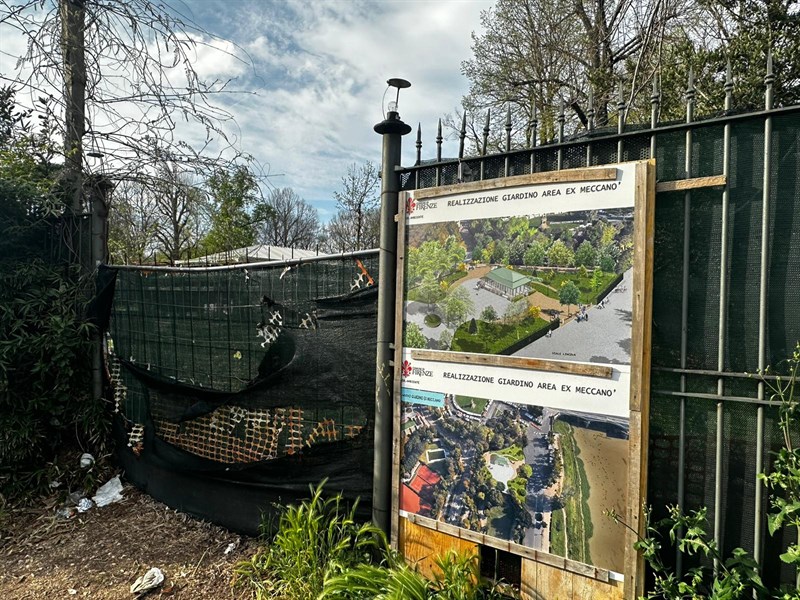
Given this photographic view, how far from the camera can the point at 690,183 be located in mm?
2102

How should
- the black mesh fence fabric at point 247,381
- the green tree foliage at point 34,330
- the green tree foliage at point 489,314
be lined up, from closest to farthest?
the green tree foliage at point 489,314 → the black mesh fence fabric at point 247,381 → the green tree foliage at point 34,330

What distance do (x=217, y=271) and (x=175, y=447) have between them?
1.42 meters

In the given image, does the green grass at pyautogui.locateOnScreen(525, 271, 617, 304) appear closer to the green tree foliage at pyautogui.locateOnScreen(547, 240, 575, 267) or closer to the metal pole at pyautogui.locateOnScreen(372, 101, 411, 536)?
the green tree foliage at pyautogui.locateOnScreen(547, 240, 575, 267)

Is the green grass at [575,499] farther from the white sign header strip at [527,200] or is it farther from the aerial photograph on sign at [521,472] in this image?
the white sign header strip at [527,200]

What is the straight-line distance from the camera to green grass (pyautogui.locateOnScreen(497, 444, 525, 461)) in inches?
94.4

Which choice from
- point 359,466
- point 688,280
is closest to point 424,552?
point 359,466

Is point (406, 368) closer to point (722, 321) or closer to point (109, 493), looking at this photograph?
point (722, 321)

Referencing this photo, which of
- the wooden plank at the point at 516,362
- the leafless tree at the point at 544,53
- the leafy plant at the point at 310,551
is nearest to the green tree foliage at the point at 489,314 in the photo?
the wooden plank at the point at 516,362

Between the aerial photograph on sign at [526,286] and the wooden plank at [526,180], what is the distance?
16cm

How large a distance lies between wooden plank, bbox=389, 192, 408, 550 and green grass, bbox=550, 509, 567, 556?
880 millimetres

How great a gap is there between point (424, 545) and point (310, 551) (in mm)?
665

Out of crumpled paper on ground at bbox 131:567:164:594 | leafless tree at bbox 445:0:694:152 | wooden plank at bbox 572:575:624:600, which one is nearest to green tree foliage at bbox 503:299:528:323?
wooden plank at bbox 572:575:624:600

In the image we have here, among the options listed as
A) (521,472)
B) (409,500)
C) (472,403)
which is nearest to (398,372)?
(472,403)

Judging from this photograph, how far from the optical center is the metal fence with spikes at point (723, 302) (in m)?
1.97
